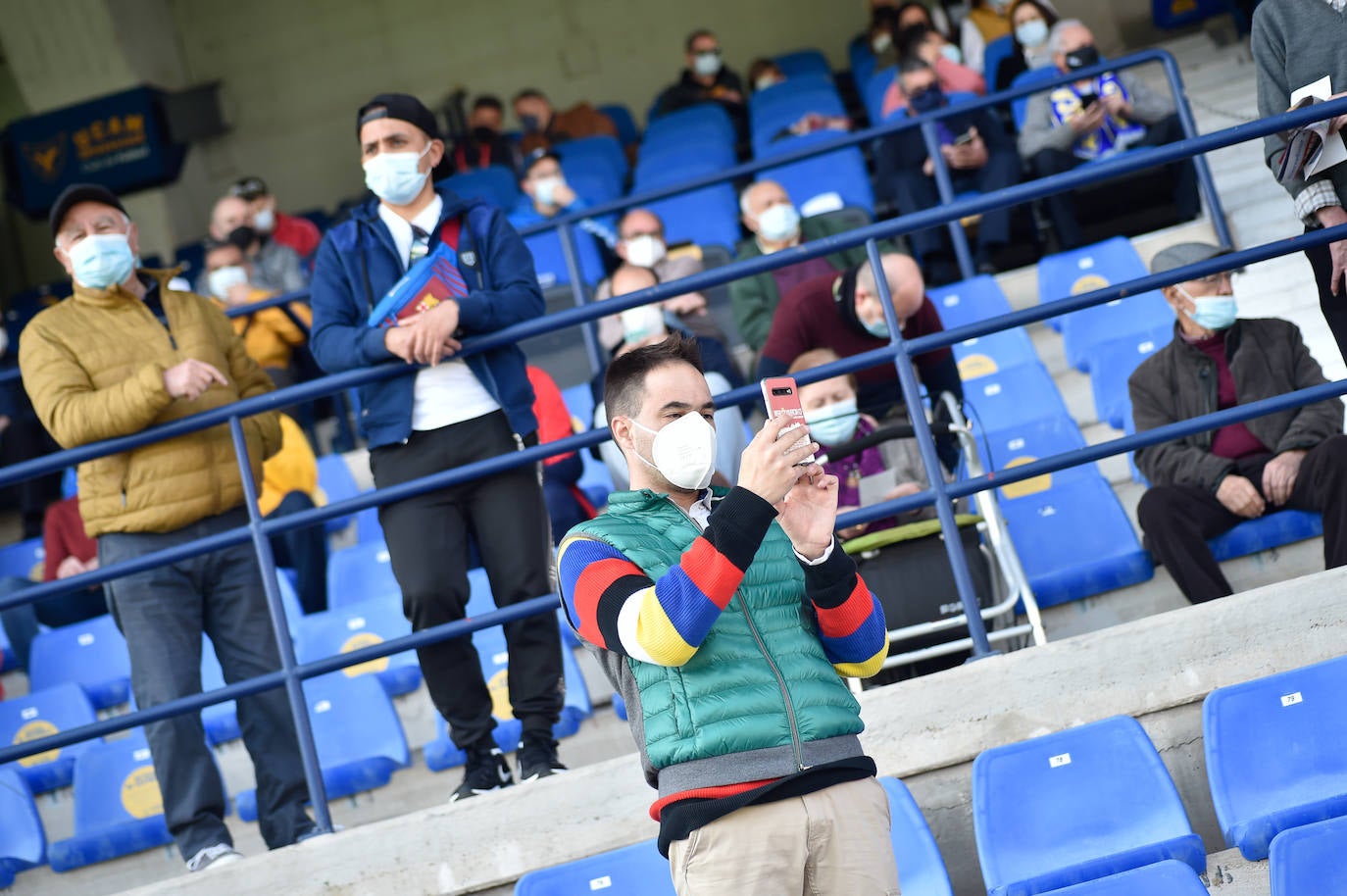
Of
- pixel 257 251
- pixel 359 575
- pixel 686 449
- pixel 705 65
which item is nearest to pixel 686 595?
pixel 686 449

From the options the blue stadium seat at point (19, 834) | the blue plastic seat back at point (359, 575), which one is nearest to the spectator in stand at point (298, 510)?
the blue plastic seat back at point (359, 575)

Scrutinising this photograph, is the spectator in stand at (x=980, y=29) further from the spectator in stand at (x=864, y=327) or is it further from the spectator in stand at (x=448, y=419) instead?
the spectator in stand at (x=448, y=419)

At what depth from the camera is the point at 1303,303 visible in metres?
5.59

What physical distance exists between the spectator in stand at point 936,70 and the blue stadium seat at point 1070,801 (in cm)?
509

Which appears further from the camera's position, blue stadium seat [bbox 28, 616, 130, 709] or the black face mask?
the black face mask

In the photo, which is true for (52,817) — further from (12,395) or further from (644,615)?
(644,615)

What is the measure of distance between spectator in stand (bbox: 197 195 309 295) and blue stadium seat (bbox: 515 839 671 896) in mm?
5142

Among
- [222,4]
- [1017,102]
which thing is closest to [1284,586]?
[1017,102]

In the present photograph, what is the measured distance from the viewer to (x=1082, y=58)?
7.11 m

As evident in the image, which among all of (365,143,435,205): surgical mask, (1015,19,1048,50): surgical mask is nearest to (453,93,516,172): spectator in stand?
(1015,19,1048,50): surgical mask

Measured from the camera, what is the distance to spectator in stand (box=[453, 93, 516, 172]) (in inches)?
372

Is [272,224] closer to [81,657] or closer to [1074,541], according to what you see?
[81,657]

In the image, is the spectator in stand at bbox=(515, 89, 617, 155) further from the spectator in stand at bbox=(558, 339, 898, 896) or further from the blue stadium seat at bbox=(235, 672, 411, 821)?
the spectator in stand at bbox=(558, 339, 898, 896)

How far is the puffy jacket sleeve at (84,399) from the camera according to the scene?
362 centimetres
